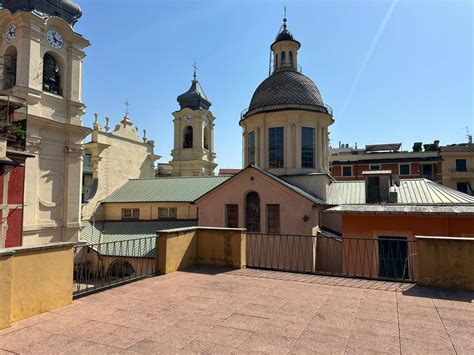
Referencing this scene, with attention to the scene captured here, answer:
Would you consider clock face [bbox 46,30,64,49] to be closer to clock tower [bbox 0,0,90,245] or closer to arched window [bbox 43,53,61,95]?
clock tower [bbox 0,0,90,245]

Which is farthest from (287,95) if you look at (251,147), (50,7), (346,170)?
(346,170)

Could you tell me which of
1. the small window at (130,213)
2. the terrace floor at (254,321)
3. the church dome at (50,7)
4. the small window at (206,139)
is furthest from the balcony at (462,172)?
the church dome at (50,7)

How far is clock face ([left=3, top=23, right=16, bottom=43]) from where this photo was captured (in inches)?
754

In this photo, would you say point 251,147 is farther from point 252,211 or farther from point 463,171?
point 463,171

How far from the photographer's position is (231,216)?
2016 centimetres

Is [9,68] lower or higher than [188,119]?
lower

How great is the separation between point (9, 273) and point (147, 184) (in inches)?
997

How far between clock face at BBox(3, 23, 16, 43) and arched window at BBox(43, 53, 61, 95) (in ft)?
6.01

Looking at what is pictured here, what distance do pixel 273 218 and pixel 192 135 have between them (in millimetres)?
21878

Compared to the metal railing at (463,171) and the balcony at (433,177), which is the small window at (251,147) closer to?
the balcony at (433,177)

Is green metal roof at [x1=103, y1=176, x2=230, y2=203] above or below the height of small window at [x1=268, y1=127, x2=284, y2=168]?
below

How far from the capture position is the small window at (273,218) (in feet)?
62.2

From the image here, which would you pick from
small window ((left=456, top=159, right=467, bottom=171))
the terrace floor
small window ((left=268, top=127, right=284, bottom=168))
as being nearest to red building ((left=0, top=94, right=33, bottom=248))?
the terrace floor

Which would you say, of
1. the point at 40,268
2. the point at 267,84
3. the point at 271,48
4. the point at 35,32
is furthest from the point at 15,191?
the point at 271,48
